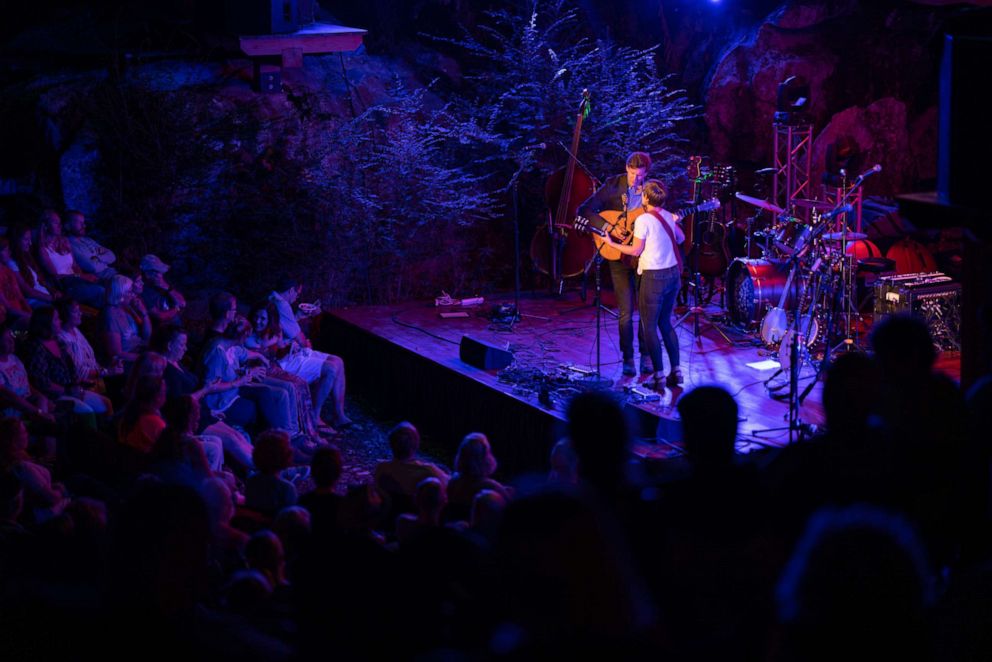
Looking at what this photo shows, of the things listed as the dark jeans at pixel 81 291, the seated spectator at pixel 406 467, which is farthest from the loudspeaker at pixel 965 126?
the dark jeans at pixel 81 291

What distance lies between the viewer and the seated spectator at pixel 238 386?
7539mm

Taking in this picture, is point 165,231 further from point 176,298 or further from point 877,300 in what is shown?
point 877,300

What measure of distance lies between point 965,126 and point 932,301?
5751 mm

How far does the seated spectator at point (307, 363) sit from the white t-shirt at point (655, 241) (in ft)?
8.77

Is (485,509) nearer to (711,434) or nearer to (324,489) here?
(324,489)

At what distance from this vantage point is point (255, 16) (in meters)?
11.9

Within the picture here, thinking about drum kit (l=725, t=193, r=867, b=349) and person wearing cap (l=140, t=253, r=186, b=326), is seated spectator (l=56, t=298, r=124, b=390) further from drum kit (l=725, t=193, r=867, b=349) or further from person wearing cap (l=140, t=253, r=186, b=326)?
drum kit (l=725, t=193, r=867, b=349)

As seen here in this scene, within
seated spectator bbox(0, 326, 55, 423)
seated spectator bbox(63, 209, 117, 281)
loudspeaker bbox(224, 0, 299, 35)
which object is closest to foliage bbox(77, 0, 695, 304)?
loudspeaker bbox(224, 0, 299, 35)

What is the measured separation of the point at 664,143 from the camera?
13.4 metres

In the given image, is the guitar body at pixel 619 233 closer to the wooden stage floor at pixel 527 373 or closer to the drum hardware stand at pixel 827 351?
the wooden stage floor at pixel 527 373

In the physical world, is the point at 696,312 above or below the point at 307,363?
above

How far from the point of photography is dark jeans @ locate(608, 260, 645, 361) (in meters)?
8.09

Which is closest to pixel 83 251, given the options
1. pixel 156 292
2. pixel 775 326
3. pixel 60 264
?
pixel 60 264

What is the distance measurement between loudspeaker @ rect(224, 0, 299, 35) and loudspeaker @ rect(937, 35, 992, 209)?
9.46 m
